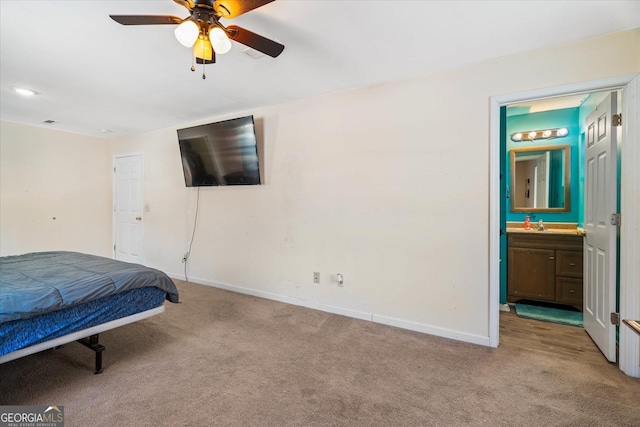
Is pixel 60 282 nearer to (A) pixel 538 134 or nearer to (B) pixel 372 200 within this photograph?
(B) pixel 372 200

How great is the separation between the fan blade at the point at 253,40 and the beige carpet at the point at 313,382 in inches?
82.8

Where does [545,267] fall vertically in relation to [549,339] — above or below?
above

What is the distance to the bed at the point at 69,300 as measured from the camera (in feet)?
5.32

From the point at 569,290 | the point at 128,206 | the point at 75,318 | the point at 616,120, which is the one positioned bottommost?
the point at 569,290

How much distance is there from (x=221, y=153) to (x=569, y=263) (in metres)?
4.25

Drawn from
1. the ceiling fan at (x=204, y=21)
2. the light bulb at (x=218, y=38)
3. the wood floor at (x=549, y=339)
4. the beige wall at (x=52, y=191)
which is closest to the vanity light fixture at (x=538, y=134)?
the wood floor at (x=549, y=339)

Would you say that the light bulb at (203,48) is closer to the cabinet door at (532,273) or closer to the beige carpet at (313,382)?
the beige carpet at (313,382)

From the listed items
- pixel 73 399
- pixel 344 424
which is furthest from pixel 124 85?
pixel 344 424

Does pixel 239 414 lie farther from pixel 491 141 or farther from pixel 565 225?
pixel 565 225

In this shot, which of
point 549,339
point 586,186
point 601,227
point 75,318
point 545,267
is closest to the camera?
point 75,318

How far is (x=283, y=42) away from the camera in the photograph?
2131 millimetres

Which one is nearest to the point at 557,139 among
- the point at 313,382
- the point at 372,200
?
the point at 372,200

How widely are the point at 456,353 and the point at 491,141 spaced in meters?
1.69

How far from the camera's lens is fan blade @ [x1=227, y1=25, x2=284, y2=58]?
1679mm
